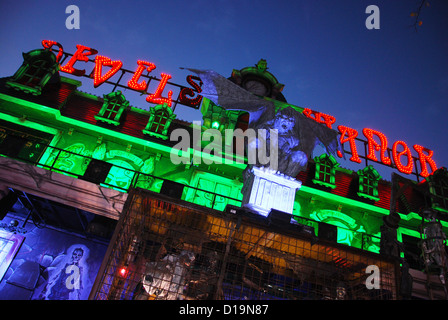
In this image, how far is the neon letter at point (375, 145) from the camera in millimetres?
17391

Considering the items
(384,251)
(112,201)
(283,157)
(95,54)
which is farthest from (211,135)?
(95,54)

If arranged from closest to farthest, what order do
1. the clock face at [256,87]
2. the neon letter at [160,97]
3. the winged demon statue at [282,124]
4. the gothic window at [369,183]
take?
the winged demon statue at [282,124] < the gothic window at [369,183] < the neon letter at [160,97] < the clock face at [256,87]

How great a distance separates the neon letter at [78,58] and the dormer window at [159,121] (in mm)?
5767

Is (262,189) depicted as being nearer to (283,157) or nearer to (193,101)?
(283,157)

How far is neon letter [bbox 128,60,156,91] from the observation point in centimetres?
1750

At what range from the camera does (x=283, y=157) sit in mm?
10164

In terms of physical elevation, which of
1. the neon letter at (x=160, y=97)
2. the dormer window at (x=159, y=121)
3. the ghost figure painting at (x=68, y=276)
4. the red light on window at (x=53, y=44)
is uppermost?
the red light on window at (x=53, y=44)

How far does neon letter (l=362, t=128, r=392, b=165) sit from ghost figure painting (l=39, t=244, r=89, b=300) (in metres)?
16.0

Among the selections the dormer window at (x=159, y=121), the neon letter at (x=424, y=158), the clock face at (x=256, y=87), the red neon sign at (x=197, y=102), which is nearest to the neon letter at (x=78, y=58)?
the red neon sign at (x=197, y=102)

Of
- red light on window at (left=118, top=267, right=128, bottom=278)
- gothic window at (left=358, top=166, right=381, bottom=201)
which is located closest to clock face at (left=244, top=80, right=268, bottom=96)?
gothic window at (left=358, top=166, right=381, bottom=201)

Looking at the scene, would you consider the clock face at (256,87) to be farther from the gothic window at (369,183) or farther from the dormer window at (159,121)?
the gothic window at (369,183)

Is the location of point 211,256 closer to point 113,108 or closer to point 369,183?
point 113,108

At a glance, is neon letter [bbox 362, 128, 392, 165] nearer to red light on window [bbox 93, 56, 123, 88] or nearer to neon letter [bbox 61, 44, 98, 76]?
red light on window [bbox 93, 56, 123, 88]
